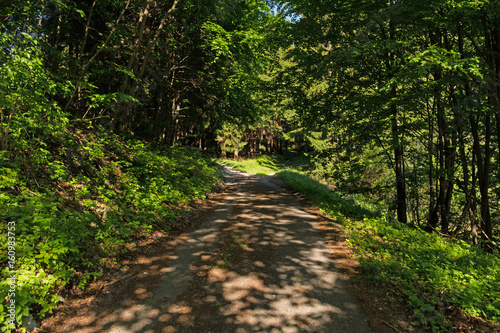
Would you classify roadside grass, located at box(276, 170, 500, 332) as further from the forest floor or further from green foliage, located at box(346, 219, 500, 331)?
the forest floor

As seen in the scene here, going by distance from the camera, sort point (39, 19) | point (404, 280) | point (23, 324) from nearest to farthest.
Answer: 1. point (23, 324)
2. point (404, 280)
3. point (39, 19)

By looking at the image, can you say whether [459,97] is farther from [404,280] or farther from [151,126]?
[151,126]

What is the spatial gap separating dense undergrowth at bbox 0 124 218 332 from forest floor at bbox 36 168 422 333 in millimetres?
396

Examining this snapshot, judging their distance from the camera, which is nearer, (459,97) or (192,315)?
(192,315)

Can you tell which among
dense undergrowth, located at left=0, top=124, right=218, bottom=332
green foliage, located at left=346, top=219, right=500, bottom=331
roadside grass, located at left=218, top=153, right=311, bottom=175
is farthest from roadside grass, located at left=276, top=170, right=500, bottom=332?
roadside grass, located at left=218, top=153, right=311, bottom=175

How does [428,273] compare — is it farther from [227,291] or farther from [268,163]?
[268,163]

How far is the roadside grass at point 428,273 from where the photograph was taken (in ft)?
11.6

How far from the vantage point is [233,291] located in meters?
4.09

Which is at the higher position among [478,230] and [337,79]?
[337,79]

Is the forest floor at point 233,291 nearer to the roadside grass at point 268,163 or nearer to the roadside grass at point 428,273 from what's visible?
the roadside grass at point 428,273

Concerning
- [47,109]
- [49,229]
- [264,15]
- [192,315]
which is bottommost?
[192,315]

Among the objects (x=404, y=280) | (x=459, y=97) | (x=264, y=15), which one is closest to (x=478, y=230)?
(x=459, y=97)

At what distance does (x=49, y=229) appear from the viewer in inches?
149

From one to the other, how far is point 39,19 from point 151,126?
Answer: 23.0 feet
